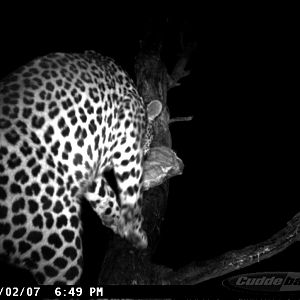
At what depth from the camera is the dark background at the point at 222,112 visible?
11.2 meters

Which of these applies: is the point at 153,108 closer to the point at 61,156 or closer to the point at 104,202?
the point at 104,202

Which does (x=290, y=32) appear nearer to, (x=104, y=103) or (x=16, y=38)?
(x=16, y=38)

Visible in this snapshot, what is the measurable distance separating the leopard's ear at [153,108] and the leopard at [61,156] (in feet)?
1.08

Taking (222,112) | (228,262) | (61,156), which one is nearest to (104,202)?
(61,156)

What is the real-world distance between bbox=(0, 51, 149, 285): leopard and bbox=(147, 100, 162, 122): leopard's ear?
330 millimetres

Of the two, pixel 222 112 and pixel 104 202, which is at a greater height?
pixel 104 202

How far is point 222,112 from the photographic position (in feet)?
55.2

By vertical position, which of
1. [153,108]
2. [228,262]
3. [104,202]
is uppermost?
[153,108]

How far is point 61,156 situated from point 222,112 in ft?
51.1

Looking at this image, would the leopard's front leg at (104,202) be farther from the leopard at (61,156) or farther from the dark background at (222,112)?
the dark background at (222,112)

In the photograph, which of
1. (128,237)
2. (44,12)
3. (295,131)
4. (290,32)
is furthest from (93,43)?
(128,237)

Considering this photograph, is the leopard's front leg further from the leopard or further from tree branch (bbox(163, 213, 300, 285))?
tree branch (bbox(163, 213, 300, 285))

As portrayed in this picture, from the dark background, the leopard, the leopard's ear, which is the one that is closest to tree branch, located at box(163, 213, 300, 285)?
the leopard

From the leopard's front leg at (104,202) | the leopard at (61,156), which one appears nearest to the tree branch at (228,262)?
the leopard at (61,156)
